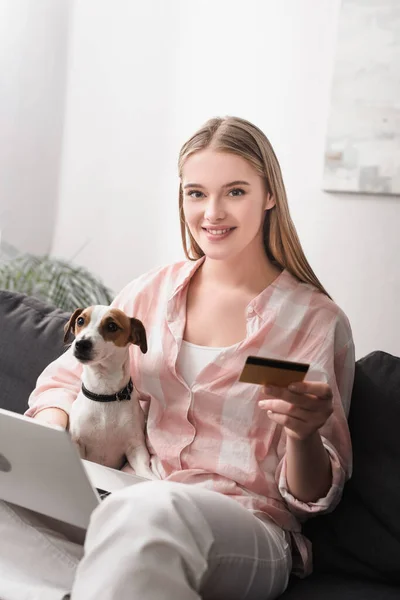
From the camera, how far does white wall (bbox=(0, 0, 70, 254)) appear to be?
288 centimetres

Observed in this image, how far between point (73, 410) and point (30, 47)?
1.79 m

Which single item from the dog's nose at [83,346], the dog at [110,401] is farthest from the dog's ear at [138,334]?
the dog's nose at [83,346]

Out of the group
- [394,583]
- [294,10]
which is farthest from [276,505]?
[294,10]

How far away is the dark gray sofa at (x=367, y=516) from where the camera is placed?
57.3 inches

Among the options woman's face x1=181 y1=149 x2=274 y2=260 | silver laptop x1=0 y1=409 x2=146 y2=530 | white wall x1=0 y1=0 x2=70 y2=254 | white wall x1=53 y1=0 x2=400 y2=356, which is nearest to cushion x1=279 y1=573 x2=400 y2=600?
silver laptop x1=0 y1=409 x2=146 y2=530

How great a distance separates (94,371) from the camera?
155 cm

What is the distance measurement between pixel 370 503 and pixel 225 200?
0.65m

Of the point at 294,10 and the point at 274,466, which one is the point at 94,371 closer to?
the point at 274,466

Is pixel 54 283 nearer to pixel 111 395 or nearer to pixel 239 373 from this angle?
pixel 111 395

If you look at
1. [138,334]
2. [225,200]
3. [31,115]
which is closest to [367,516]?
[138,334]

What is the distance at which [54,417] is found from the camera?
158 centimetres

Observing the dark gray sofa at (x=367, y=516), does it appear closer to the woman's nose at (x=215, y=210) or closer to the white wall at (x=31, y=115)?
the woman's nose at (x=215, y=210)

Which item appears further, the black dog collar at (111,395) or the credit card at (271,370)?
the black dog collar at (111,395)

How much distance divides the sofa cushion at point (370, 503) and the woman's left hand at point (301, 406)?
266mm
